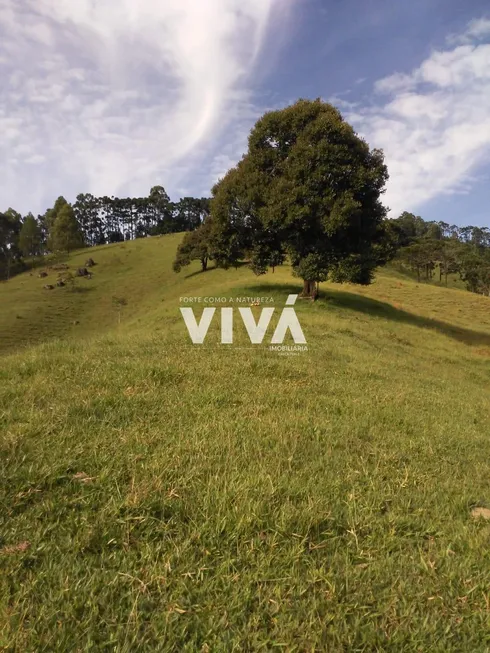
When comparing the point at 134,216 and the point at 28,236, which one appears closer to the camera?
the point at 28,236

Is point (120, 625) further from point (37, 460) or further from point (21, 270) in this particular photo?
point (21, 270)

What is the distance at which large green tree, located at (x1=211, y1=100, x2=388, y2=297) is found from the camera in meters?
20.9

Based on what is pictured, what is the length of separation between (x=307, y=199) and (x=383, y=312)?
927 cm

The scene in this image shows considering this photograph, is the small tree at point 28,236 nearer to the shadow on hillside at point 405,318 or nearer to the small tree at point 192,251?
the small tree at point 192,251

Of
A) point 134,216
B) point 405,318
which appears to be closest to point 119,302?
point 405,318

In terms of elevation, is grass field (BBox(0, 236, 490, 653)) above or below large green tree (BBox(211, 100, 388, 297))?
below

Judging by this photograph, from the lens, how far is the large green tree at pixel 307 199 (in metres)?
20.9

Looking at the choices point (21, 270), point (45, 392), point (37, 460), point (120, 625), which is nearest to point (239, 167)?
point (45, 392)

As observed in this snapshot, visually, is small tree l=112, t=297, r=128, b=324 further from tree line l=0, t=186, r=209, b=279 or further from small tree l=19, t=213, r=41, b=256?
tree line l=0, t=186, r=209, b=279

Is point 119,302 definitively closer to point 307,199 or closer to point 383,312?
point 307,199

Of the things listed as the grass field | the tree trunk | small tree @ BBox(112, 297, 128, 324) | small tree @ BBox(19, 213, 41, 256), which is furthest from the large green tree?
small tree @ BBox(19, 213, 41, 256)

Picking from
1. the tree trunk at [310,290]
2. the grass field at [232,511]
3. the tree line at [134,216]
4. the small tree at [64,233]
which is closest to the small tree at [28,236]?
the small tree at [64,233]

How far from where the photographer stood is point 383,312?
25.6 metres

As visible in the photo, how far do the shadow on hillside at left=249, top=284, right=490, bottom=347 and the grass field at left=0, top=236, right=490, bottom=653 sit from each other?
15.7 meters
